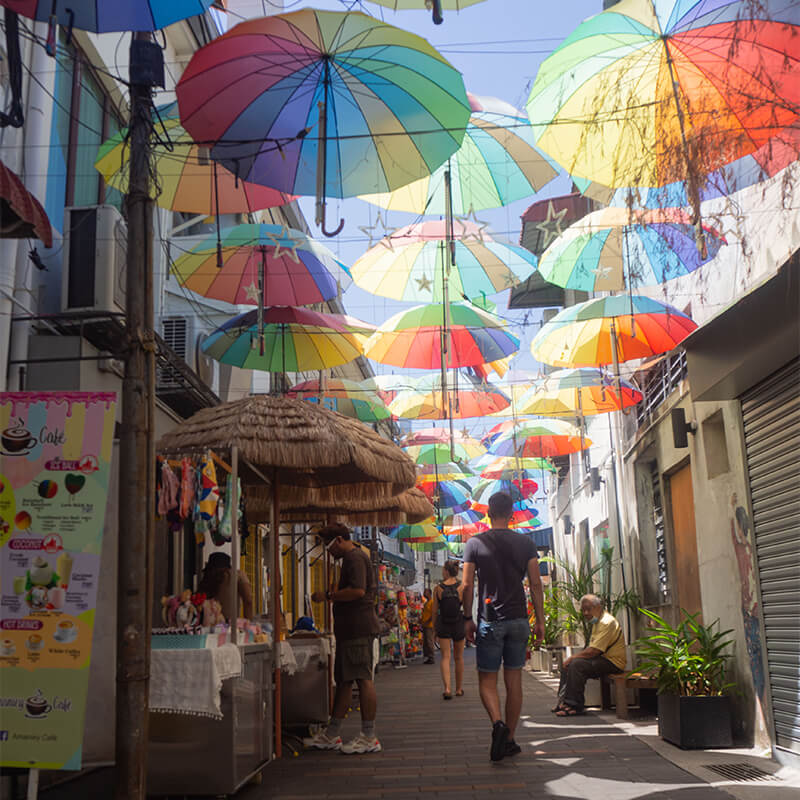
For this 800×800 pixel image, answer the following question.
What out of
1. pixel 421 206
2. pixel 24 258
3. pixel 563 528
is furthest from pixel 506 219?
pixel 563 528

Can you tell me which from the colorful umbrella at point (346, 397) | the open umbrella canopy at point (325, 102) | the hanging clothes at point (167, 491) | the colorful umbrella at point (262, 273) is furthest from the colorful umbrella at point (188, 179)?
the colorful umbrella at point (346, 397)

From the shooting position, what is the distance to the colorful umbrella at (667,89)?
6.37m

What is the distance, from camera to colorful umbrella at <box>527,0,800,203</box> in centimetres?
637

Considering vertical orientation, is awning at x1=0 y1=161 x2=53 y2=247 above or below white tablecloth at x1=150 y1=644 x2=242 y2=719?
above

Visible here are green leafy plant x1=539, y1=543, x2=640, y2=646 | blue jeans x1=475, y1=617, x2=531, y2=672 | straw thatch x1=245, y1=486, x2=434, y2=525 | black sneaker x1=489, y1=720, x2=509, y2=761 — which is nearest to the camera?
black sneaker x1=489, y1=720, x2=509, y2=761

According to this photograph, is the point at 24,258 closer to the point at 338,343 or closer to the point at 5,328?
the point at 5,328

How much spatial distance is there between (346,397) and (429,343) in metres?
3.69

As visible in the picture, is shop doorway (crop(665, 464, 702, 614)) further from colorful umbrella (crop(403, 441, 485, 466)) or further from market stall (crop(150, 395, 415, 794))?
colorful umbrella (crop(403, 441, 485, 466))

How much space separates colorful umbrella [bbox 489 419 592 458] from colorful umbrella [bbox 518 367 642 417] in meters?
3.42

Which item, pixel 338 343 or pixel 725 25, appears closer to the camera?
pixel 725 25

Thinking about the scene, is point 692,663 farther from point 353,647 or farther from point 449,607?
point 449,607

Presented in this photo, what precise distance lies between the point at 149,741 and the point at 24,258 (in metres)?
4.18

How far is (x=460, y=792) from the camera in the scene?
646 cm

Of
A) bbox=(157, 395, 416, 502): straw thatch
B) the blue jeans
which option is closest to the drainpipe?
bbox=(157, 395, 416, 502): straw thatch
